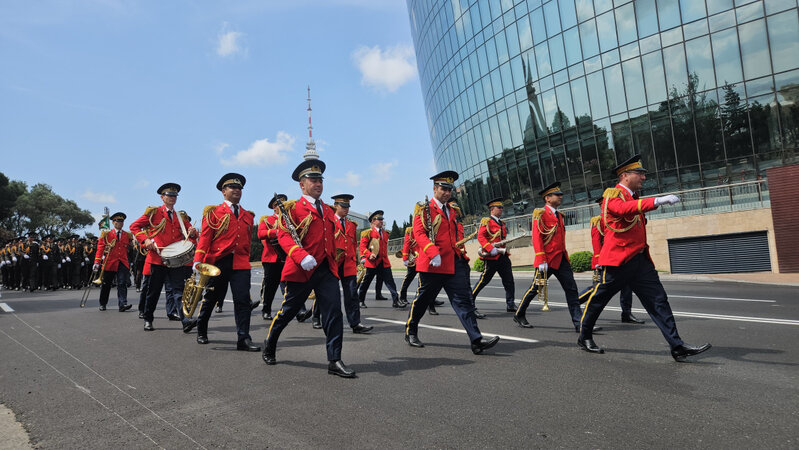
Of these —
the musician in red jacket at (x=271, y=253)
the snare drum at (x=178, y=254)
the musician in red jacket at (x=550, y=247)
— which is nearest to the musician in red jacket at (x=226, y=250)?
the musician in red jacket at (x=271, y=253)

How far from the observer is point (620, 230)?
5.42 metres

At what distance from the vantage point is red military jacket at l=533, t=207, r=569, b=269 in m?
7.41

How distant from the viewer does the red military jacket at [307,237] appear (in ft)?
17.0

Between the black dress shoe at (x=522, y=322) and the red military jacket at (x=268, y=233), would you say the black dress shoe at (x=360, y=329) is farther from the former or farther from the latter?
the black dress shoe at (x=522, y=322)

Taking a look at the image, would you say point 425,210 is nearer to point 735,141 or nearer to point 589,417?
point 589,417

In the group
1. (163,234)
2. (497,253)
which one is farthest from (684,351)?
(163,234)

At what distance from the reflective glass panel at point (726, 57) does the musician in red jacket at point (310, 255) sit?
25221mm

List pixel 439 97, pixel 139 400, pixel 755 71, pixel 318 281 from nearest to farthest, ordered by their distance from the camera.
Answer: pixel 139 400
pixel 318 281
pixel 755 71
pixel 439 97

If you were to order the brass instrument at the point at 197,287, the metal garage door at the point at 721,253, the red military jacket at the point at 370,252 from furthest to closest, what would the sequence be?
the metal garage door at the point at 721,253
the red military jacket at the point at 370,252
the brass instrument at the point at 197,287

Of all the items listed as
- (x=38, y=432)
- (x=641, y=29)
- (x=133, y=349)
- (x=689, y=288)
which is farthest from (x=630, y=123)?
(x=38, y=432)

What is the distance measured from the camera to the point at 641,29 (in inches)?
1028

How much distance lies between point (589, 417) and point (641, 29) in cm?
2763

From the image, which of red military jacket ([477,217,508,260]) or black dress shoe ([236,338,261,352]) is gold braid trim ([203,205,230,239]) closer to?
black dress shoe ([236,338,261,352])

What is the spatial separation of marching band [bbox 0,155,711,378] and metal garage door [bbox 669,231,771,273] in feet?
43.3
